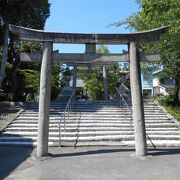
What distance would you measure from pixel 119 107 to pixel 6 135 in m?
7.20

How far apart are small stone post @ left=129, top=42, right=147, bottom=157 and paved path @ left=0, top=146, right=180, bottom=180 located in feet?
1.21

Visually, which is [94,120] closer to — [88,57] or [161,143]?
[161,143]

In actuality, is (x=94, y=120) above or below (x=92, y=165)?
above

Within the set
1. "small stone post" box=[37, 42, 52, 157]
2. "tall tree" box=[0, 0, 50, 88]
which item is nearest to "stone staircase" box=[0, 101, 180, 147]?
"small stone post" box=[37, 42, 52, 157]

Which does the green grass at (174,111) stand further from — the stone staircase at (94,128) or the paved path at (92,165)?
the paved path at (92,165)

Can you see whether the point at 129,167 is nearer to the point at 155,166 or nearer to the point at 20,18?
the point at 155,166

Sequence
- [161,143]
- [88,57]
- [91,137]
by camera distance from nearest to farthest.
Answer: [88,57]
[161,143]
[91,137]

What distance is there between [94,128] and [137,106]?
14.7ft

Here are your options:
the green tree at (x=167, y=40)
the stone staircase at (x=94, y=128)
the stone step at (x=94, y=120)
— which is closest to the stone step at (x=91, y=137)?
the stone staircase at (x=94, y=128)

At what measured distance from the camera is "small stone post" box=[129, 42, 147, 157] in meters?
10.3

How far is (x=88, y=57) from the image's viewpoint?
10.9 metres

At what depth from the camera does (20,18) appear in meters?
20.2

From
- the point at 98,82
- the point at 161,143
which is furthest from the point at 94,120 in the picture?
the point at 98,82

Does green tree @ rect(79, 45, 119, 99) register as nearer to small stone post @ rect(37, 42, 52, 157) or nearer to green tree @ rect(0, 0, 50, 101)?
green tree @ rect(0, 0, 50, 101)
